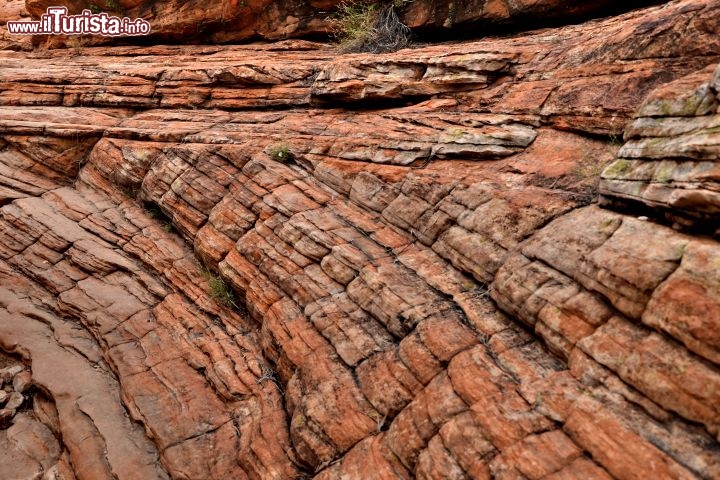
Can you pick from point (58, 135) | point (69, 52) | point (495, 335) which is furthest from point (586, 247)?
point (69, 52)

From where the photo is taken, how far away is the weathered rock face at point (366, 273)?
4.42 metres

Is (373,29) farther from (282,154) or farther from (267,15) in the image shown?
(282,154)

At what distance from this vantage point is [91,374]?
26.9ft

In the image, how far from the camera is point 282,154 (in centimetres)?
907

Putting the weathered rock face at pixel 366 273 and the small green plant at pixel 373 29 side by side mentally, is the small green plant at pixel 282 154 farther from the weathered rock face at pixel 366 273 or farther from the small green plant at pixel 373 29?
the small green plant at pixel 373 29

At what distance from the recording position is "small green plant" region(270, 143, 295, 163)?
29.8 ft

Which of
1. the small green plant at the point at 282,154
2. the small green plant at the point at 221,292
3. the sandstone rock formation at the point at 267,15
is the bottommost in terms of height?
the small green plant at the point at 221,292

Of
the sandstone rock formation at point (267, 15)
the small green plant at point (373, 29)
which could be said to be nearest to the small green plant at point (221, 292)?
the small green plant at point (373, 29)

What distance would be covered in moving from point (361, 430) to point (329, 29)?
38.7 ft

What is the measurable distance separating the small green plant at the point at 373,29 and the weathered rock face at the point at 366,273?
812 millimetres

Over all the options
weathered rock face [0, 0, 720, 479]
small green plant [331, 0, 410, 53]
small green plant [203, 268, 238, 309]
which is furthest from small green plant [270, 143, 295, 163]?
small green plant [331, 0, 410, 53]

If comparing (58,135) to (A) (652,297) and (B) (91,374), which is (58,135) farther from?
(A) (652,297)

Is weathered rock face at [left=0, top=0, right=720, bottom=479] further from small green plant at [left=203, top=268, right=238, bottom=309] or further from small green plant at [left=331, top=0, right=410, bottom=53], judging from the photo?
small green plant at [left=331, top=0, right=410, bottom=53]

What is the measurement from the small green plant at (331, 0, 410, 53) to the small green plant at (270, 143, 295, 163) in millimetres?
4498
